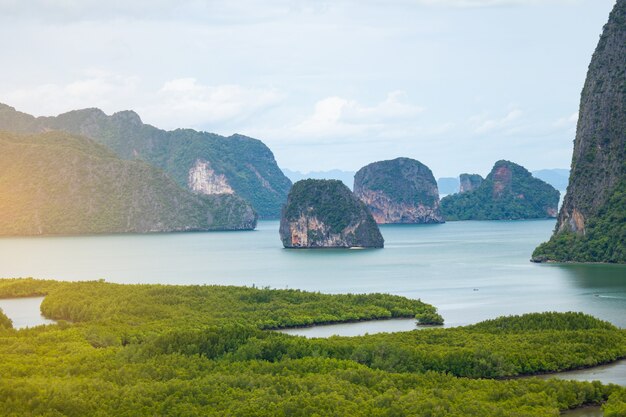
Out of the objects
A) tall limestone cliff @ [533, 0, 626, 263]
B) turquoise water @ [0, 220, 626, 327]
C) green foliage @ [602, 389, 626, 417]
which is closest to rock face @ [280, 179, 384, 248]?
turquoise water @ [0, 220, 626, 327]

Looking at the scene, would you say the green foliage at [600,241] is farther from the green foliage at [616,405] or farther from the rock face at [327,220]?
the green foliage at [616,405]

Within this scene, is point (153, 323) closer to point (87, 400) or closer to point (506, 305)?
point (87, 400)

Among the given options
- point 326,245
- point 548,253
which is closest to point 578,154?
point 548,253

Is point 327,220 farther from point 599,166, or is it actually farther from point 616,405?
point 616,405

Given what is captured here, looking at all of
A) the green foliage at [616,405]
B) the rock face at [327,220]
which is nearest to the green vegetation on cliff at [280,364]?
the green foliage at [616,405]

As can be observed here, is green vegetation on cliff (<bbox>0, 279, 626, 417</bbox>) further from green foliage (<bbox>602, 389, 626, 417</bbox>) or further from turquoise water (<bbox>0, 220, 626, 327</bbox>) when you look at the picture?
turquoise water (<bbox>0, 220, 626, 327</bbox>)
